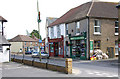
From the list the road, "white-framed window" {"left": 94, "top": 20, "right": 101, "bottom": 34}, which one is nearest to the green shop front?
"white-framed window" {"left": 94, "top": 20, "right": 101, "bottom": 34}

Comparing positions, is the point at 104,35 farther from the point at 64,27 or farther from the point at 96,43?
the point at 64,27

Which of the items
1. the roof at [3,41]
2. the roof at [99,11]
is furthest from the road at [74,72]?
the roof at [99,11]

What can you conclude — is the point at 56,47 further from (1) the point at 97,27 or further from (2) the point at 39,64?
(2) the point at 39,64

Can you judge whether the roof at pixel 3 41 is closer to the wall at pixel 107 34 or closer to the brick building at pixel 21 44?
the wall at pixel 107 34

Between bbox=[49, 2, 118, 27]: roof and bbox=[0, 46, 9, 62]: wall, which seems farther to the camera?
bbox=[49, 2, 118, 27]: roof

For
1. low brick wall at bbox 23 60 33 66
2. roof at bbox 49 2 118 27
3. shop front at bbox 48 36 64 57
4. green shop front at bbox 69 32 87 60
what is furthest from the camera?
shop front at bbox 48 36 64 57

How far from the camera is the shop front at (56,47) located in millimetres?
37194

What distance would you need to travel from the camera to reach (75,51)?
33062mm

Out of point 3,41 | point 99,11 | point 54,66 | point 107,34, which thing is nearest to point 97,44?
point 107,34

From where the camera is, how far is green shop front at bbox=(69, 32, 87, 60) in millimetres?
29747

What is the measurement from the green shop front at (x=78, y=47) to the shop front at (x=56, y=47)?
3494 millimetres

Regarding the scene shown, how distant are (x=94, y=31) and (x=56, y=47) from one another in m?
13.0

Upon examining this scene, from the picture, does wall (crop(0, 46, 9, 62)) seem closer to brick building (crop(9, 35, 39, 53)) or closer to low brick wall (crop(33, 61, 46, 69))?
low brick wall (crop(33, 61, 46, 69))

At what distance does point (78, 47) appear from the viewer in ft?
105
